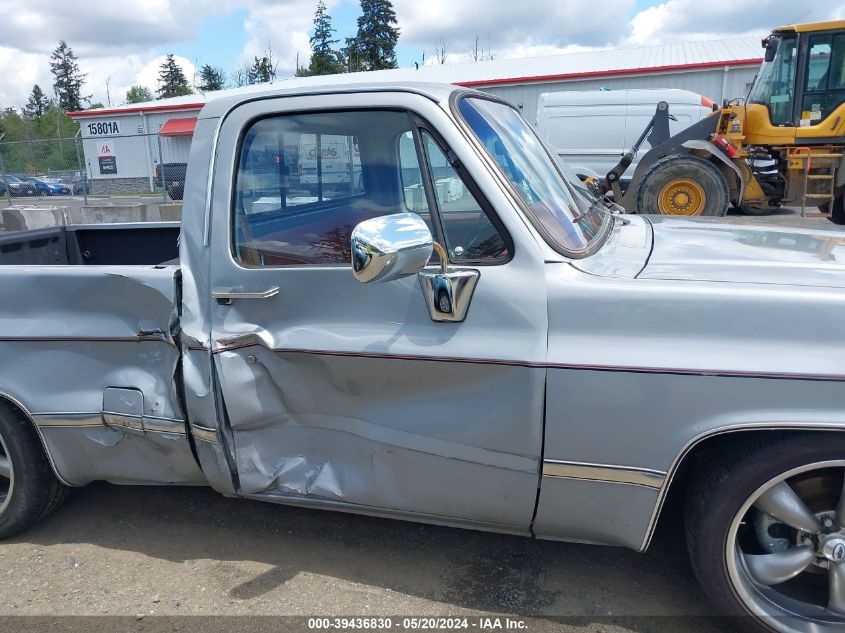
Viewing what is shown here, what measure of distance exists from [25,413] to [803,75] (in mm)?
12325

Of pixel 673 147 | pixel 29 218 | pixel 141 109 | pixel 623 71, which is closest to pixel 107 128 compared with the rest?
pixel 141 109

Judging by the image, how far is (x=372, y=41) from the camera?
212 feet

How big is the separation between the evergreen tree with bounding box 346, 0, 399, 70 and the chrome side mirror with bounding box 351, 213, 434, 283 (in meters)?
66.5

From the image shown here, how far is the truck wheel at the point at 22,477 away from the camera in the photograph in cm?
285

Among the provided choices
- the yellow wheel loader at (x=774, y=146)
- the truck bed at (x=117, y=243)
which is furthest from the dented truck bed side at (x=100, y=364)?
the yellow wheel loader at (x=774, y=146)

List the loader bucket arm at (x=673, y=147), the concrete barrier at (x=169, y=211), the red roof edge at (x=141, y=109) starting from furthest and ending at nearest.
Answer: the red roof edge at (x=141, y=109)
the concrete barrier at (x=169, y=211)
the loader bucket arm at (x=673, y=147)

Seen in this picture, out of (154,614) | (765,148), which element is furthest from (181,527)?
(765,148)

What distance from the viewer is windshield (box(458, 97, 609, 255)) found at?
237 centimetres

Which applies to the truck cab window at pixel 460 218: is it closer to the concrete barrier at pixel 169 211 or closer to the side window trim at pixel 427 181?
the side window trim at pixel 427 181

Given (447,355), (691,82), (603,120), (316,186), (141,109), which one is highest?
(141,109)

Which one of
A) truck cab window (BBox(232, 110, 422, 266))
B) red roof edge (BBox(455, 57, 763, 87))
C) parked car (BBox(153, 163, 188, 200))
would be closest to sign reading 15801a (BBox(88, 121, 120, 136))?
red roof edge (BBox(455, 57, 763, 87))

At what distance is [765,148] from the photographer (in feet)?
39.6

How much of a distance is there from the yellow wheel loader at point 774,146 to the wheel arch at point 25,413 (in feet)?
31.5

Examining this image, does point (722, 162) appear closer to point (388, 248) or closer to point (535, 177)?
point (535, 177)
